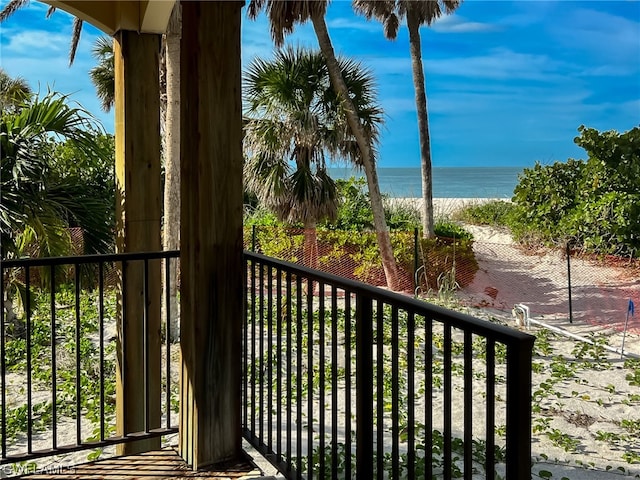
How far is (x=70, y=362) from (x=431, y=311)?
461cm

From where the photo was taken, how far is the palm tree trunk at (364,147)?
8055 mm

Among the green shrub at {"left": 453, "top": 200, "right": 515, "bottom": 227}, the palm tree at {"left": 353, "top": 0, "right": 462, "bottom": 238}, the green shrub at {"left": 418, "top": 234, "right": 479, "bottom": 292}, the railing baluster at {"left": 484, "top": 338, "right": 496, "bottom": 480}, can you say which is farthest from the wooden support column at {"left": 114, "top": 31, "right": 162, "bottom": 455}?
the green shrub at {"left": 453, "top": 200, "right": 515, "bottom": 227}

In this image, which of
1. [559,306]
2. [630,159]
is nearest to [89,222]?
[559,306]

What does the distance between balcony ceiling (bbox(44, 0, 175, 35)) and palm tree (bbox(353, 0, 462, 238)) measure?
7741 millimetres

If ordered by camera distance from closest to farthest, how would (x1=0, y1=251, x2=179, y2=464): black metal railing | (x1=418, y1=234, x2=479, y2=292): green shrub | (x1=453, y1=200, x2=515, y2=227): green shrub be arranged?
(x1=0, y1=251, x2=179, y2=464): black metal railing → (x1=418, y1=234, x2=479, y2=292): green shrub → (x1=453, y1=200, x2=515, y2=227): green shrub

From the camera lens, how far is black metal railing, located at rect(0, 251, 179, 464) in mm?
2088

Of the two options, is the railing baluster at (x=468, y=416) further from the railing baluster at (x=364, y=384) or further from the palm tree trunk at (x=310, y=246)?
the palm tree trunk at (x=310, y=246)

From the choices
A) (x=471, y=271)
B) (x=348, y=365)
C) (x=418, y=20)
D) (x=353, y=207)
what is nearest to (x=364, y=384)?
(x=348, y=365)

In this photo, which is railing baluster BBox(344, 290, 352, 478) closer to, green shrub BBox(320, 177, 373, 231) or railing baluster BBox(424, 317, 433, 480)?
railing baluster BBox(424, 317, 433, 480)

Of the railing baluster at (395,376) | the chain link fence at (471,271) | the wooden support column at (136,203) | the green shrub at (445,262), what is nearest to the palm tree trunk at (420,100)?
the green shrub at (445,262)

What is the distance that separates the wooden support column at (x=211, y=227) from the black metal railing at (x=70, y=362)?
0.35 meters

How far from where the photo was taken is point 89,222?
3582 mm

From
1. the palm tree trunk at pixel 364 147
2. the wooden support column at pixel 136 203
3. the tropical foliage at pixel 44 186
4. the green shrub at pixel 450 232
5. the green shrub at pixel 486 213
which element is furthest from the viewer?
the green shrub at pixel 486 213

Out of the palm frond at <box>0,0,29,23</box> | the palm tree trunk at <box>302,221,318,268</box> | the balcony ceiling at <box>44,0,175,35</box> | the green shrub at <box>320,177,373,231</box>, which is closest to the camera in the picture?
the balcony ceiling at <box>44,0,175,35</box>
